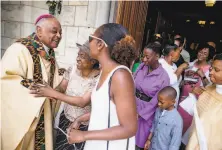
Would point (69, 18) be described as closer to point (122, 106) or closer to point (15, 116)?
point (15, 116)

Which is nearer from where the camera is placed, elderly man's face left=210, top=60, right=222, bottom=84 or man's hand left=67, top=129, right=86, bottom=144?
man's hand left=67, top=129, right=86, bottom=144

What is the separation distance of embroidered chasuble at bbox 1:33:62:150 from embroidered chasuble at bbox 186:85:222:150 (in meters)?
1.52

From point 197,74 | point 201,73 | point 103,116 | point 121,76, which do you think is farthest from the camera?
point 197,74

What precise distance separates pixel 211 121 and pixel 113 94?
1294mm

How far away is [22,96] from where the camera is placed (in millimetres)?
1632

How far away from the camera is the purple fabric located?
272 cm

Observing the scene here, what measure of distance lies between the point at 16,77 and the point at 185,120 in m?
2.32

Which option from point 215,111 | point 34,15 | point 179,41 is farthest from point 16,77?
point 179,41

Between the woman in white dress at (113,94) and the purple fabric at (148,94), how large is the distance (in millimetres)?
1446

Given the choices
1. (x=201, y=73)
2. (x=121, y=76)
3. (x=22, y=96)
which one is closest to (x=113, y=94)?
(x=121, y=76)

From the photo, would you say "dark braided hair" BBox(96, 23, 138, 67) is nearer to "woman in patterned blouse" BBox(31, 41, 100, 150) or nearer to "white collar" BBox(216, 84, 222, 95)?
"woman in patterned blouse" BBox(31, 41, 100, 150)

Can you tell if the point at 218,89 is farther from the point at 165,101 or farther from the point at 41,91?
the point at 41,91

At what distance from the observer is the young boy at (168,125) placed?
7.77 ft

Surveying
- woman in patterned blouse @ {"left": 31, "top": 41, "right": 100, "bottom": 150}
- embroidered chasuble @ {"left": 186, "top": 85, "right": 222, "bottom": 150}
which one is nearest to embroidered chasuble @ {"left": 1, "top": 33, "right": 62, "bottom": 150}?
woman in patterned blouse @ {"left": 31, "top": 41, "right": 100, "bottom": 150}
